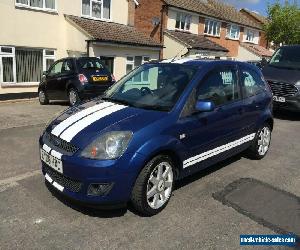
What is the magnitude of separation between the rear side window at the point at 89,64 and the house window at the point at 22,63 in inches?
178

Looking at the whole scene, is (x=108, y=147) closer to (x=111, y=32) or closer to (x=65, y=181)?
(x=65, y=181)

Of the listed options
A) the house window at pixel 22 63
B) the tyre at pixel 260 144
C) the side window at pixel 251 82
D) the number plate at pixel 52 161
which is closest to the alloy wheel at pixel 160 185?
the number plate at pixel 52 161

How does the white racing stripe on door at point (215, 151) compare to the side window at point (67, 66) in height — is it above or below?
below

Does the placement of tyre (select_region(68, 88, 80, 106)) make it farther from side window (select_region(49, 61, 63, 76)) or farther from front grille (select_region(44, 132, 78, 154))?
front grille (select_region(44, 132, 78, 154))

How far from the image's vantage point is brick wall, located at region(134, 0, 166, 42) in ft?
78.3

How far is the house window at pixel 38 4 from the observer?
14.3 meters

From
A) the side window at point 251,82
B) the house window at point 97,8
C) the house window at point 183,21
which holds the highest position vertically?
the house window at point 183,21

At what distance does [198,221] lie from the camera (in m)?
3.95

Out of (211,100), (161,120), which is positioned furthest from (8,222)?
(211,100)

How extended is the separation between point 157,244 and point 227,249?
0.71 metres

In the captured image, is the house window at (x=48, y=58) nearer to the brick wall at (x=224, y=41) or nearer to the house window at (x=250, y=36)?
the brick wall at (x=224, y=41)

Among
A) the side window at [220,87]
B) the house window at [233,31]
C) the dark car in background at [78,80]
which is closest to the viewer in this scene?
the side window at [220,87]

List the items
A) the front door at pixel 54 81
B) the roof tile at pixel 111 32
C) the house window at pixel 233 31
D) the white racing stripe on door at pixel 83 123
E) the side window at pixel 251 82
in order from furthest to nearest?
the house window at pixel 233 31, the roof tile at pixel 111 32, the front door at pixel 54 81, the side window at pixel 251 82, the white racing stripe on door at pixel 83 123

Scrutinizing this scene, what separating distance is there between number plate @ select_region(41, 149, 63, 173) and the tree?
114 feet
